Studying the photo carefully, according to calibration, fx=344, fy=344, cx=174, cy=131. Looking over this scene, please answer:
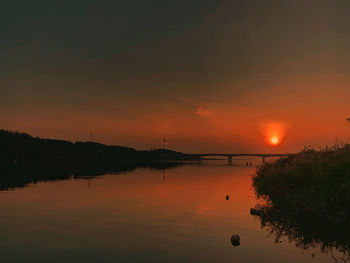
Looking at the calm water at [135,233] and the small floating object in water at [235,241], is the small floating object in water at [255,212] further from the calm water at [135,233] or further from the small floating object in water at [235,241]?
the small floating object in water at [235,241]

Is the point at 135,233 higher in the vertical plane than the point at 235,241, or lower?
lower

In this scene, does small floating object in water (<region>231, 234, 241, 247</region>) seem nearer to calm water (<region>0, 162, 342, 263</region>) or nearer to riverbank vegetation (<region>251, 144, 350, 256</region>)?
calm water (<region>0, 162, 342, 263</region>)

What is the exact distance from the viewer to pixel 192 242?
24734 mm

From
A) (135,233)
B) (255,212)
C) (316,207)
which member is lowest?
(135,233)

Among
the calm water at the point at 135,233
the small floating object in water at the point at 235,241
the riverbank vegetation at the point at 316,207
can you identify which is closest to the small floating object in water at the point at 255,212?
the riverbank vegetation at the point at 316,207

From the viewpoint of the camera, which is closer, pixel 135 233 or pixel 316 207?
pixel 135 233

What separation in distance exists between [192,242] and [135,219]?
1025 cm

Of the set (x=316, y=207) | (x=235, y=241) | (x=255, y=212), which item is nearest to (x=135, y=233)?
(x=235, y=241)

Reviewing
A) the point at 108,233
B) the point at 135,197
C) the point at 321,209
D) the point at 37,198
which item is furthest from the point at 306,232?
the point at 37,198

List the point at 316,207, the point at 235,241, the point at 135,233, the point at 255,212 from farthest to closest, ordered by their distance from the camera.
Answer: the point at 255,212 < the point at 316,207 < the point at 135,233 < the point at 235,241

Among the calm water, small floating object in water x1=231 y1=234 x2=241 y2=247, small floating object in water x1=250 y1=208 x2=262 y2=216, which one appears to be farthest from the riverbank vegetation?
small floating object in water x1=231 y1=234 x2=241 y2=247

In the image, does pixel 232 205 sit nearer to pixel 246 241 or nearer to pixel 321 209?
pixel 321 209

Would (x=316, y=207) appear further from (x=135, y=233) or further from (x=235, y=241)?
(x=135, y=233)

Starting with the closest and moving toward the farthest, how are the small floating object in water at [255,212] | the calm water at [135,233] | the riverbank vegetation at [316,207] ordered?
the calm water at [135,233]
the riverbank vegetation at [316,207]
the small floating object in water at [255,212]
